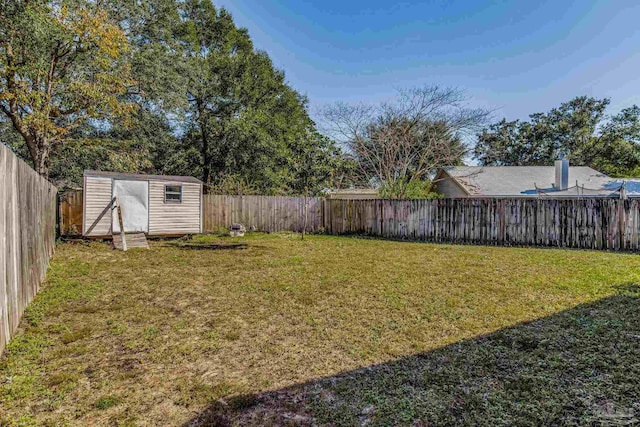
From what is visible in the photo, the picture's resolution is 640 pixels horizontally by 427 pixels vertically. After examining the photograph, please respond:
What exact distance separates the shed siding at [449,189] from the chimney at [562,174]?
A: 402 centimetres

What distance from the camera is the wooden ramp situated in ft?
29.6

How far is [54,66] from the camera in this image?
1030cm

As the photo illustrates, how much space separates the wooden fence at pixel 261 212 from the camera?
13.1m

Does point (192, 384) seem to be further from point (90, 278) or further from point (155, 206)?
point (155, 206)

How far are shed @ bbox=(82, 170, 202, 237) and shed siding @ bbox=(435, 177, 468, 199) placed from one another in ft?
40.9

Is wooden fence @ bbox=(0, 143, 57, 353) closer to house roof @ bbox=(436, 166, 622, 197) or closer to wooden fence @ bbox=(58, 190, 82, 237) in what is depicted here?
wooden fence @ bbox=(58, 190, 82, 237)

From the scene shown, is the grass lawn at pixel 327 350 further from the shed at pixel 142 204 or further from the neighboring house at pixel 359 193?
the neighboring house at pixel 359 193

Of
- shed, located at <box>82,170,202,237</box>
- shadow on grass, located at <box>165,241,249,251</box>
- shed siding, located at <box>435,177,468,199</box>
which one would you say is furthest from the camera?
shed siding, located at <box>435,177,468,199</box>

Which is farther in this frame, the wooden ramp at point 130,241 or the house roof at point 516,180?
the house roof at point 516,180

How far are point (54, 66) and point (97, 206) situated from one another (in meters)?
4.73

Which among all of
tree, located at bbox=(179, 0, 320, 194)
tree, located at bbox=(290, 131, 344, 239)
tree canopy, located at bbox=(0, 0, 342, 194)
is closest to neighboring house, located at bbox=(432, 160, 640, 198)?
tree, located at bbox=(290, 131, 344, 239)

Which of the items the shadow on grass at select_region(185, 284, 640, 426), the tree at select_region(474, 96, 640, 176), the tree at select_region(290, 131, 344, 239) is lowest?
the shadow on grass at select_region(185, 284, 640, 426)

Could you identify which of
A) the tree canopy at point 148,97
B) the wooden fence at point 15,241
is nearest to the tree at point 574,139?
the tree canopy at point 148,97

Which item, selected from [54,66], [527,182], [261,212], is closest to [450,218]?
[261,212]
